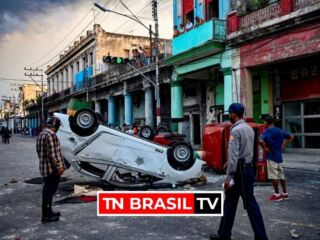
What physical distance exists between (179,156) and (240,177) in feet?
13.7

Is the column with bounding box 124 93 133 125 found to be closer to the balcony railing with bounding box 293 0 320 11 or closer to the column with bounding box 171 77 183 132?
the column with bounding box 171 77 183 132

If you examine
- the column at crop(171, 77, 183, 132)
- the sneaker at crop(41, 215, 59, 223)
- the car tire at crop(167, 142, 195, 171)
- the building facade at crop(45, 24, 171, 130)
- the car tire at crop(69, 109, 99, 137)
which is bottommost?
the sneaker at crop(41, 215, 59, 223)

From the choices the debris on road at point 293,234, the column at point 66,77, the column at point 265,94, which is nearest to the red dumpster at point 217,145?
the debris on road at point 293,234

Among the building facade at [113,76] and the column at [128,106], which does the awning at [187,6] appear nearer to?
the building facade at [113,76]

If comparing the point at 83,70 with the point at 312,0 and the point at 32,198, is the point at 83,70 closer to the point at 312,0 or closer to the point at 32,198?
the point at 312,0

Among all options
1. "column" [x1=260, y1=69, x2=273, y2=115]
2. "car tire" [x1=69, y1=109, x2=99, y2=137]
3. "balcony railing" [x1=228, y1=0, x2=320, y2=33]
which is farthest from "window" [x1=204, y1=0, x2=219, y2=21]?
"car tire" [x1=69, y1=109, x2=99, y2=137]

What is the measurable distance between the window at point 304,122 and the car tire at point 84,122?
39.3 ft

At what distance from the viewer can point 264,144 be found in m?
7.62

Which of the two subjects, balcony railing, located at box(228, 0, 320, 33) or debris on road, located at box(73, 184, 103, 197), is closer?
debris on road, located at box(73, 184, 103, 197)

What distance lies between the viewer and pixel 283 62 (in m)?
Answer: 17.7

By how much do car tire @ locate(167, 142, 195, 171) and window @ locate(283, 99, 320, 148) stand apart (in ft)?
33.0

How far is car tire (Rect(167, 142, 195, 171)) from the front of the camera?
28.6 ft

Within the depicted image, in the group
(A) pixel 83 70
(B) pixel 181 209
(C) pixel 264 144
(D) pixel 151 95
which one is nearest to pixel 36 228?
(B) pixel 181 209

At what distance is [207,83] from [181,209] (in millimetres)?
17914
